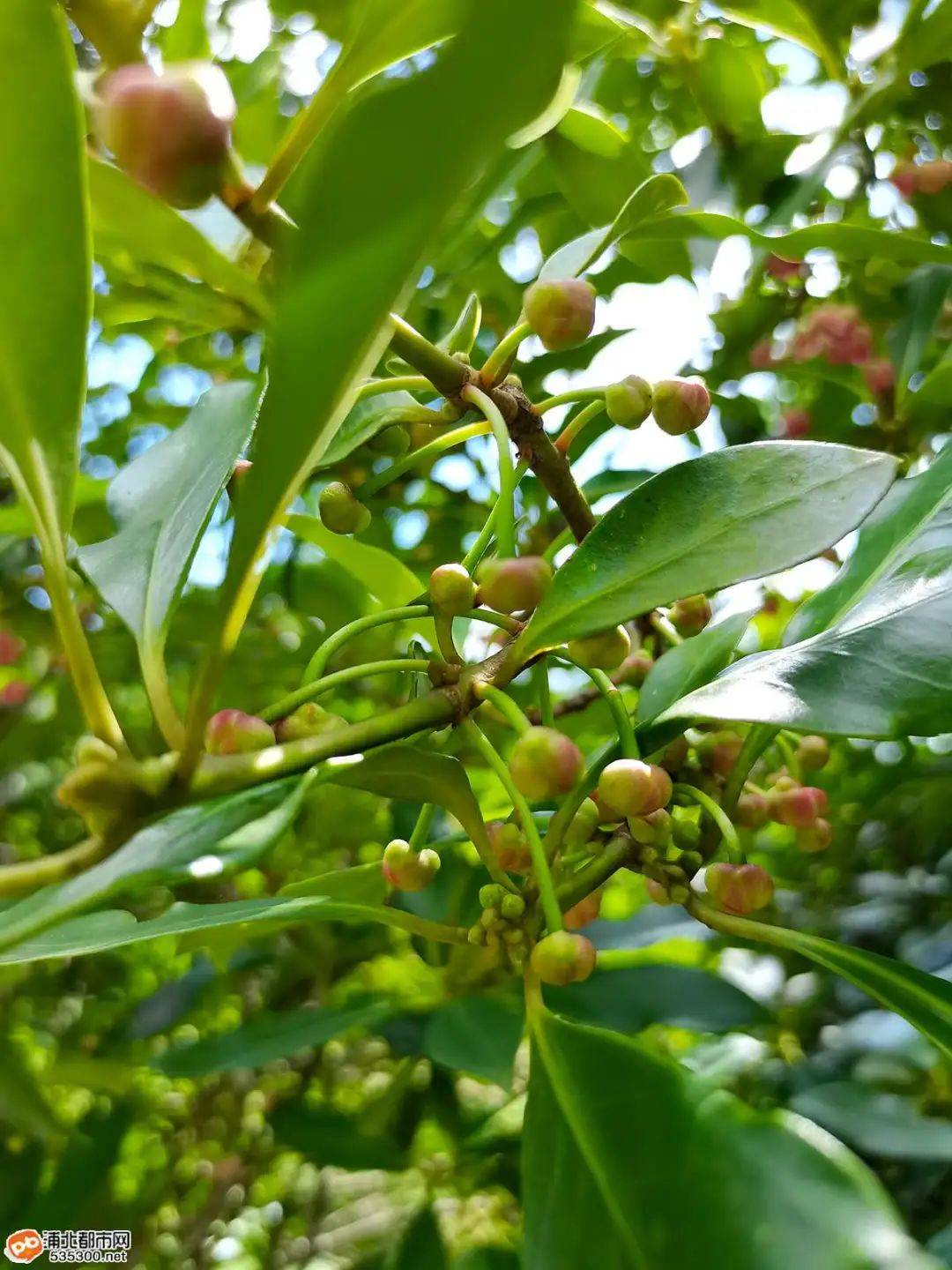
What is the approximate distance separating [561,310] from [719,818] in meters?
0.26

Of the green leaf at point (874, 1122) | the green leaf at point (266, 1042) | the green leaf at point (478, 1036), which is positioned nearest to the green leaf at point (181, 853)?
the green leaf at point (478, 1036)

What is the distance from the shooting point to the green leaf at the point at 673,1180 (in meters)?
0.32

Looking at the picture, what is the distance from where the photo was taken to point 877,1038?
3.00 feet

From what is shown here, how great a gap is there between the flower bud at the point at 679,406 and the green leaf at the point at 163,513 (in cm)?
19

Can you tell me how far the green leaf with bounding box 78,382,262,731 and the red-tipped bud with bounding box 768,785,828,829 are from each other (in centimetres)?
39

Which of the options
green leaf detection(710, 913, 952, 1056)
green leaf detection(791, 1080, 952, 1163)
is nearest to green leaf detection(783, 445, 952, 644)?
green leaf detection(710, 913, 952, 1056)

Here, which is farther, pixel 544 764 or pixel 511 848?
pixel 511 848

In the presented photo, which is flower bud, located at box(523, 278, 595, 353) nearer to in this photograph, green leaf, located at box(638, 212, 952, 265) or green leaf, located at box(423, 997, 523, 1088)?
green leaf, located at box(638, 212, 952, 265)

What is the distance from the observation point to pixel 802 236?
0.62 m

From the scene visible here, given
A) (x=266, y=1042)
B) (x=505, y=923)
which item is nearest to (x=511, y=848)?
(x=505, y=923)

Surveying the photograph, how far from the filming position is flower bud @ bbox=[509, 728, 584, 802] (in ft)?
1.36

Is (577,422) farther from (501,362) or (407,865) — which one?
(407,865)

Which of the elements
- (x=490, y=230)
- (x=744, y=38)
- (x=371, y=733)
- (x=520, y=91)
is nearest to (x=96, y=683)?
(x=371, y=733)

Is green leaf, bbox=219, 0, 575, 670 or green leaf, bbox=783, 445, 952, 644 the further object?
green leaf, bbox=783, 445, 952, 644
